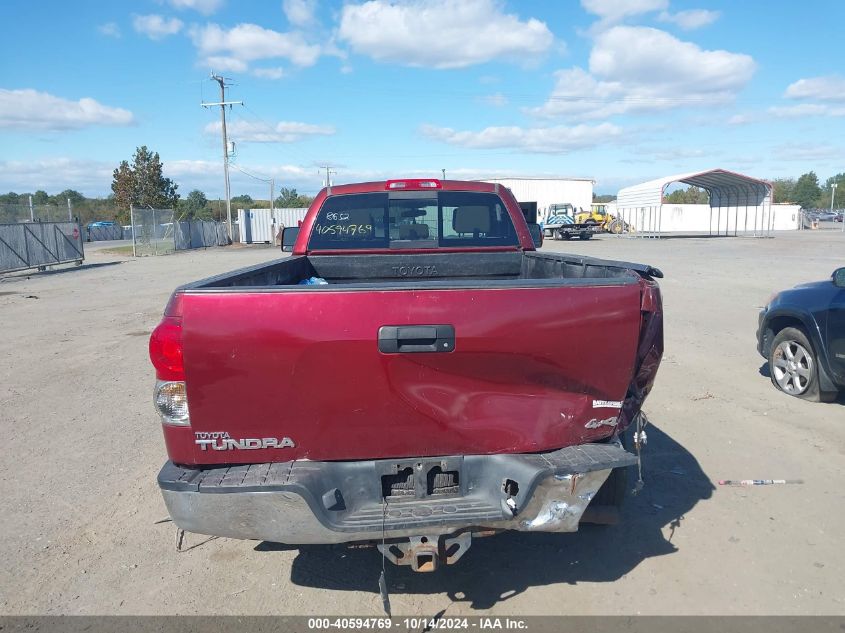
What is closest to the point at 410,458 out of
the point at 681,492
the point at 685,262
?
the point at 681,492

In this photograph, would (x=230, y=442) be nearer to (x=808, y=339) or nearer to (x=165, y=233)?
(x=808, y=339)

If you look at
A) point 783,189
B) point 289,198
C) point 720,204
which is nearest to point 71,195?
point 289,198

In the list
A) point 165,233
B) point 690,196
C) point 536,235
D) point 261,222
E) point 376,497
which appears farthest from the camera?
point 690,196

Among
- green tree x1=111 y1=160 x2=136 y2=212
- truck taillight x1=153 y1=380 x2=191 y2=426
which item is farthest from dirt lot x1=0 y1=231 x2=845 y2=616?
green tree x1=111 y1=160 x2=136 y2=212

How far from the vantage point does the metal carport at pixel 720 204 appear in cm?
4738

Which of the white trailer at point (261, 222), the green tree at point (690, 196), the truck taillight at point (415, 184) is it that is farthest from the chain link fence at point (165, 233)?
the green tree at point (690, 196)

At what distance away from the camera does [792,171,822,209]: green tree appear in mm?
105875

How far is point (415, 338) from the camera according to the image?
2742 mm

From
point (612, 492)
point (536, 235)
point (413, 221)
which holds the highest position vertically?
point (413, 221)

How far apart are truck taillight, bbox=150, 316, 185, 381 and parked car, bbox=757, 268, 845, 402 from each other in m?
5.45

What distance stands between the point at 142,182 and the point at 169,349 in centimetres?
5608

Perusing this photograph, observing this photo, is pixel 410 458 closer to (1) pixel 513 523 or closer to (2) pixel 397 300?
(1) pixel 513 523

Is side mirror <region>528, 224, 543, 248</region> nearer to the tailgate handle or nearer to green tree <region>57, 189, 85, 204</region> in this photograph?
the tailgate handle

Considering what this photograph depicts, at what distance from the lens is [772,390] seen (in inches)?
269
